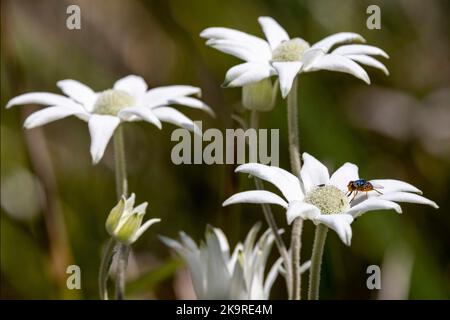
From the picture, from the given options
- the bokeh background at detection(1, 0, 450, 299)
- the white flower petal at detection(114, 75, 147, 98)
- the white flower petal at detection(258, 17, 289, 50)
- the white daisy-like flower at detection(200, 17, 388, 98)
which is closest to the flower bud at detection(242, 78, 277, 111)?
the white daisy-like flower at detection(200, 17, 388, 98)

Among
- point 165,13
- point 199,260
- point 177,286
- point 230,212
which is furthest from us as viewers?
point 165,13

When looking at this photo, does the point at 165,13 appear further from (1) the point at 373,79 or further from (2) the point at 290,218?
(2) the point at 290,218

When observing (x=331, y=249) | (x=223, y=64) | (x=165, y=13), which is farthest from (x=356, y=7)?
(x=331, y=249)

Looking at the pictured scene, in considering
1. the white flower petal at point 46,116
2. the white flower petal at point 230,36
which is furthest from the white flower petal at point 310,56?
the white flower petal at point 46,116

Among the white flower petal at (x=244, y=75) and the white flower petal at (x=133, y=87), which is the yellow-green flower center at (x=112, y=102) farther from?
the white flower petal at (x=244, y=75)

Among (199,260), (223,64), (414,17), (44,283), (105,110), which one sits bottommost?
(44,283)

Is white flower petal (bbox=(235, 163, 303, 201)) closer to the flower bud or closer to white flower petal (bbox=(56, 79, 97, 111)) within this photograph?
the flower bud

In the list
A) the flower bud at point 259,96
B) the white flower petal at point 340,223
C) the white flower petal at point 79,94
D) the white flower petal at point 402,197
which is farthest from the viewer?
the white flower petal at point 79,94
